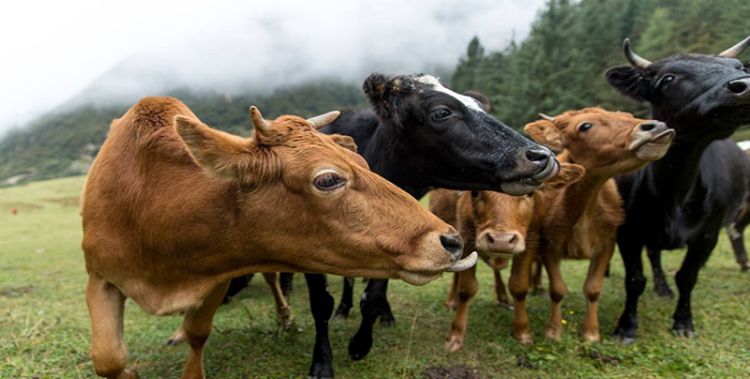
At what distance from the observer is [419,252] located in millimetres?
2689

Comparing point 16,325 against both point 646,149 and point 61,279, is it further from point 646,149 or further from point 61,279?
point 646,149

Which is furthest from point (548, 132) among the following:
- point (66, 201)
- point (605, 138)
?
point (66, 201)

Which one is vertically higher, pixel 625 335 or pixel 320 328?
pixel 320 328

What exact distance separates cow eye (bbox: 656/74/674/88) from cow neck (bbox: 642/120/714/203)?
63cm

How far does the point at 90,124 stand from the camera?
162250mm

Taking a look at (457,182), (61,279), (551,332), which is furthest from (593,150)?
(61,279)

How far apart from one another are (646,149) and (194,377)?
182 inches

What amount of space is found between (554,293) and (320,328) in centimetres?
286

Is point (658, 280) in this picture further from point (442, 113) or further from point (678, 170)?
point (442, 113)

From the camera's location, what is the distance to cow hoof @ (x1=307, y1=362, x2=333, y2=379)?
451 centimetres

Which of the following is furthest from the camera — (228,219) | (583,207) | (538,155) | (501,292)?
(501,292)

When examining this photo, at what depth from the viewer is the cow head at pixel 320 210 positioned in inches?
107

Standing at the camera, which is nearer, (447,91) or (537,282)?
(447,91)

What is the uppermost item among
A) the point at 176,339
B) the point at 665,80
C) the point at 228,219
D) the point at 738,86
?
the point at 738,86
